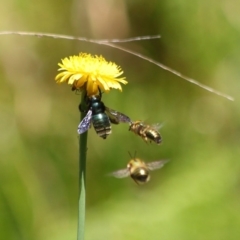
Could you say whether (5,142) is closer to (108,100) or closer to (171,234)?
(108,100)

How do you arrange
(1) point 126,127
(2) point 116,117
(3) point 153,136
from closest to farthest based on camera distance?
(2) point 116,117 < (3) point 153,136 < (1) point 126,127

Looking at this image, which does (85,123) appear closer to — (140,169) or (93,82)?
(93,82)

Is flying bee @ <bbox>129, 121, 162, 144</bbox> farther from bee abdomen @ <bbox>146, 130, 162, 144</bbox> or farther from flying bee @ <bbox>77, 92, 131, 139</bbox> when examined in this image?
flying bee @ <bbox>77, 92, 131, 139</bbox>

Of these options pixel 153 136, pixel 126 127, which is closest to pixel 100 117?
pixel 153 136

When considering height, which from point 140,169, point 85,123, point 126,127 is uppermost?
point 126,127

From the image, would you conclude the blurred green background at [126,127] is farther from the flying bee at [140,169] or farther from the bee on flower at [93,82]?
the bee on flower at [93,82]

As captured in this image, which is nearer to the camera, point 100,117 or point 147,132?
point 100,117
